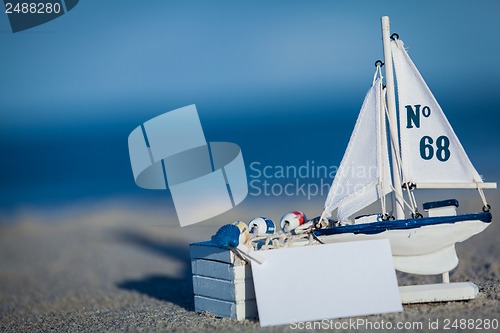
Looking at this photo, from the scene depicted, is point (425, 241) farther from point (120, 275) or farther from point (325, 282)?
point (120, 275)

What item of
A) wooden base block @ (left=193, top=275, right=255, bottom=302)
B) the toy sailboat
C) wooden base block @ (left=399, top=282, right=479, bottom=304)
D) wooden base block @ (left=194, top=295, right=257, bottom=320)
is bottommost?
wooden base block @ (left=399, top=282, right=479, bottom=304)

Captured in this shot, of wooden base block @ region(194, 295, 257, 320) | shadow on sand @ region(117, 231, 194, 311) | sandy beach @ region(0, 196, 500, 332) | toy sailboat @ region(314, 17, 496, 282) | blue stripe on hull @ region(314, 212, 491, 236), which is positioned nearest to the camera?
blue stripe on hull @ region(314, 212, 491, 236)

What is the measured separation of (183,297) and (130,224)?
6.15 m

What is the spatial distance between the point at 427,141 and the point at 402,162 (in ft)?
1.17

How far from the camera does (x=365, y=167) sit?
7.80m

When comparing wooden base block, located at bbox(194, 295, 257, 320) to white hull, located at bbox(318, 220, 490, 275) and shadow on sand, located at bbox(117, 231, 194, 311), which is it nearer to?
shadow on sand, located at bbox(117, 231, 194, 311)

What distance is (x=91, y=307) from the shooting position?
9211mm

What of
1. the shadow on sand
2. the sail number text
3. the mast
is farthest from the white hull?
the shadow on sand

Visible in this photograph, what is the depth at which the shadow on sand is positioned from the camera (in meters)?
9.55

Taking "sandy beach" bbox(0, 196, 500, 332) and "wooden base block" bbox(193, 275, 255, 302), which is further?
"sandy beach" bbox(0, 196, 500, 332)

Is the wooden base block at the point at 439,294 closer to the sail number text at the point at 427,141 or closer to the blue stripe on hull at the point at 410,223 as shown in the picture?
the blue stripe on hull at the point at 410,223

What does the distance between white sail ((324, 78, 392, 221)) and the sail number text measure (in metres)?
0.33

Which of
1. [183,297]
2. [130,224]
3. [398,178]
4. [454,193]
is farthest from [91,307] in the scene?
[454,193]

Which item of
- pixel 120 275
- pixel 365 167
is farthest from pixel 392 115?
pixel 120 275
